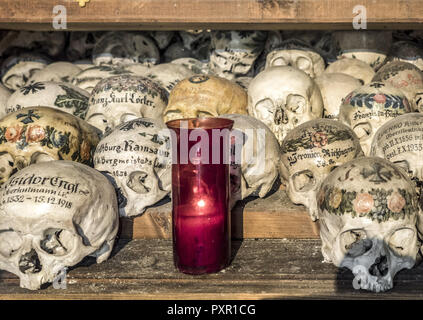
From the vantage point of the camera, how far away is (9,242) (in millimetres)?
1973

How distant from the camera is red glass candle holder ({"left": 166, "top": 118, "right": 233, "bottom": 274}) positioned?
187 centimetres

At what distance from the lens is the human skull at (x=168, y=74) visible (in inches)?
120

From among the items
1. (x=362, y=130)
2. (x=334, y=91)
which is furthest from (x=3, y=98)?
(x=362, y=130)

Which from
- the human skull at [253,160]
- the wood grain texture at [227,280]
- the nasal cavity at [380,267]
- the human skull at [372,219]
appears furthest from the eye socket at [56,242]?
the nasal cavity at [380,267]

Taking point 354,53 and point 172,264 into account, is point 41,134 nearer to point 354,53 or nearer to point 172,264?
point 172,264

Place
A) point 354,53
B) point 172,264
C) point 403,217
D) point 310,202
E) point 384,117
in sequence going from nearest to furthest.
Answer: point 403,217 < point 172,264 < point 310,202 < point 384,117 < point 354,53

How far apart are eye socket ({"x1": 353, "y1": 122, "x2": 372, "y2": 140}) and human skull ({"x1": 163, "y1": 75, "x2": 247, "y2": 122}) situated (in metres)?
0.56

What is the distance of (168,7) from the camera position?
8.34 feet

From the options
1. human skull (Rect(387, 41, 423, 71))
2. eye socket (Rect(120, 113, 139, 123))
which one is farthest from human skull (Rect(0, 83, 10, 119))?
human skull (Rect(387, 41, 423, 71))

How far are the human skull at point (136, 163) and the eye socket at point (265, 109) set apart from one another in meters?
0.56

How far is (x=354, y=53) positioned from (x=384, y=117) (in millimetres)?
912

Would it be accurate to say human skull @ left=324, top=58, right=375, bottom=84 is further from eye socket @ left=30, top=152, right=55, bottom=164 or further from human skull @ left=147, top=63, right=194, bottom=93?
eye socket @ left=30, top=152, right=55, bottom=164

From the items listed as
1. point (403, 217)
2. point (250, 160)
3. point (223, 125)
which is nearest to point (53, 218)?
point (223, 125)

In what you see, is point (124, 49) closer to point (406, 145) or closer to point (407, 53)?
point (407, 53)
